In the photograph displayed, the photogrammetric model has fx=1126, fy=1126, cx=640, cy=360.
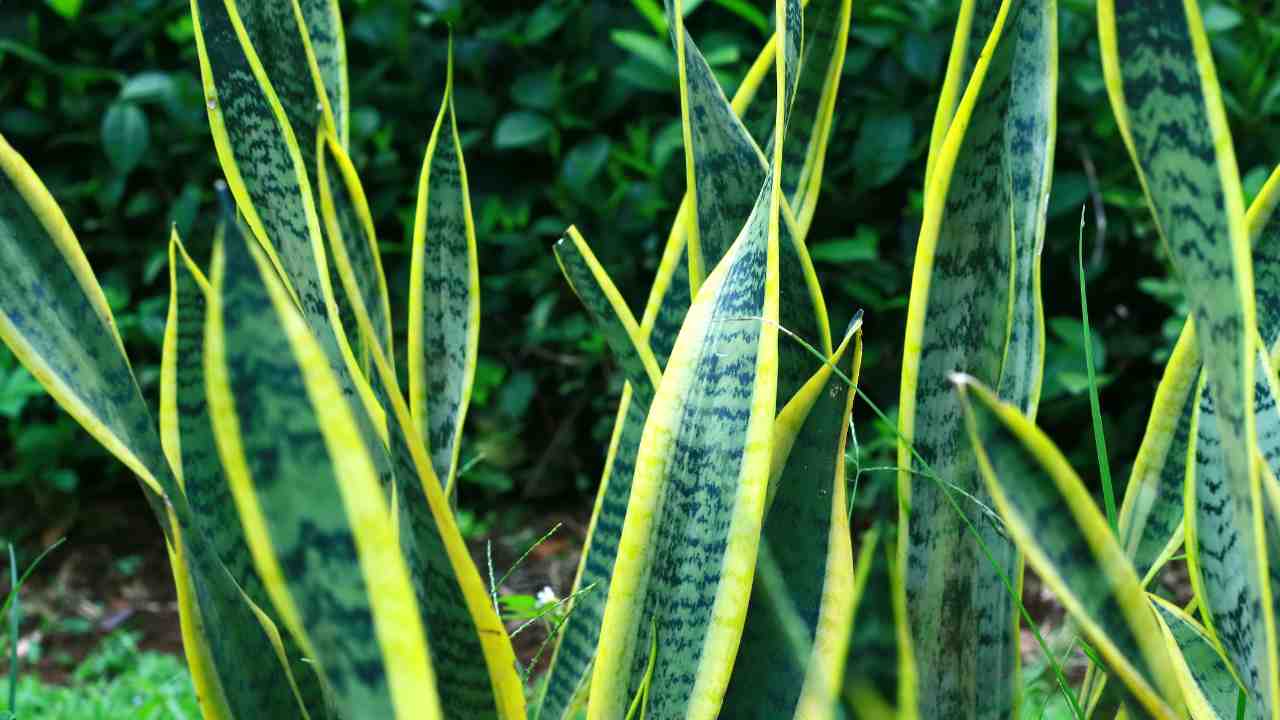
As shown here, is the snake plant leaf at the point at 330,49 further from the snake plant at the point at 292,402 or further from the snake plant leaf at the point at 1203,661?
the snake plant leaf at the point at 1203,661

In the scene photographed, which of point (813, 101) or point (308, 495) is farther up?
point (813, 101)

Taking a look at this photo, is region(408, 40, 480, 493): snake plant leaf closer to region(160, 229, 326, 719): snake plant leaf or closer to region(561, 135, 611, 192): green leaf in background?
region(160, 229, 326, 719): snake plant leaf

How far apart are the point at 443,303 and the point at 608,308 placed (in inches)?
6.1

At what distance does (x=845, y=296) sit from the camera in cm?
218

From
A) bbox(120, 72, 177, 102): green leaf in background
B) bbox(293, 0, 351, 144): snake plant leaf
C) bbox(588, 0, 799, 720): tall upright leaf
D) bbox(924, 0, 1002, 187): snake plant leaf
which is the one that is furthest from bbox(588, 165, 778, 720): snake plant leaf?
bbox(120, 72, 177, 102): green leaf in background

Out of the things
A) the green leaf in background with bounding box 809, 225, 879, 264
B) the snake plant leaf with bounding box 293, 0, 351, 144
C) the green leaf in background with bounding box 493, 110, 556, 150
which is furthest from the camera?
the green leaf in background with bounding box 493, 110, 556, 150

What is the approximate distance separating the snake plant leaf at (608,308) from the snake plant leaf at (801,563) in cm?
13

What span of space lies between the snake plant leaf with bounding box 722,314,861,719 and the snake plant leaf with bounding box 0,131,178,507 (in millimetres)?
277

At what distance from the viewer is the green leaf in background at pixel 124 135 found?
219 centimetres

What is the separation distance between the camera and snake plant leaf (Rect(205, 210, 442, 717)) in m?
0.35

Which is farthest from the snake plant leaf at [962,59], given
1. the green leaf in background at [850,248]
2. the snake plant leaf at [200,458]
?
the green leaf in background at [850,248]

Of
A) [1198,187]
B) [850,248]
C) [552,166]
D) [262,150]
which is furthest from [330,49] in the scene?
[552,166]

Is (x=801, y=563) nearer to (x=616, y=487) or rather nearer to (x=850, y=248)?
(x=616, y=487)

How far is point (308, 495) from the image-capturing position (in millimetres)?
363
